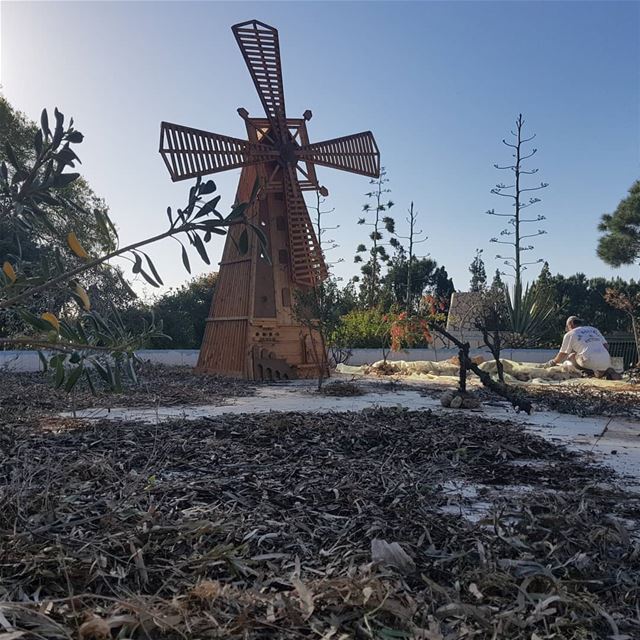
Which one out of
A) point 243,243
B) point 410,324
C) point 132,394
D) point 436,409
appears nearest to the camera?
point 243,243

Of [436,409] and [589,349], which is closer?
[436,409]

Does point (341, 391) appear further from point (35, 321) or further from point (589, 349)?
point (35, 321)

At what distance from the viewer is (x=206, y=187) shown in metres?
2.06

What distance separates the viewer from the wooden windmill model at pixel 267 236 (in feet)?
37.5

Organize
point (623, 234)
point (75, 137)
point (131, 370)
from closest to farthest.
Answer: point (75, 137) < point (131, 370) < point (623, 234)

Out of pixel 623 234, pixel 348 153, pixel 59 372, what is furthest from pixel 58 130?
pixel 623 234

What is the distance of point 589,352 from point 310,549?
366 inches

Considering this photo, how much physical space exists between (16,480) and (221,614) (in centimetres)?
117

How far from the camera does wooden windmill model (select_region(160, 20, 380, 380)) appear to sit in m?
11.4

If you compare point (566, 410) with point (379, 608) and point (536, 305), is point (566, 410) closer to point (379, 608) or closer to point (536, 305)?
point (379, 608)

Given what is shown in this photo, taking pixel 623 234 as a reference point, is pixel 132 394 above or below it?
below

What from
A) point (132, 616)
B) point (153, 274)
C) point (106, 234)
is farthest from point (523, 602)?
point (106, 234)

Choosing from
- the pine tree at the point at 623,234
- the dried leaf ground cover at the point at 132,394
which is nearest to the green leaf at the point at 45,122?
the dried leaf ground cover at the point at 132,394

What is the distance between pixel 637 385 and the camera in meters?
8.83
